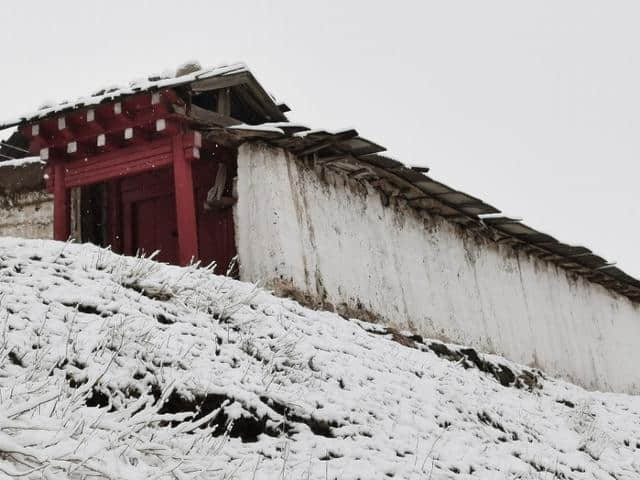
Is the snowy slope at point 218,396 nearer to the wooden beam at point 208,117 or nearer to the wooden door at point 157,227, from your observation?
the wooden beam at point 208,117

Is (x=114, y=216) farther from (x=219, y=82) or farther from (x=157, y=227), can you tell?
(x=219, y=82)

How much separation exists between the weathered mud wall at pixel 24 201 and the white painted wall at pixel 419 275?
20.8 feet

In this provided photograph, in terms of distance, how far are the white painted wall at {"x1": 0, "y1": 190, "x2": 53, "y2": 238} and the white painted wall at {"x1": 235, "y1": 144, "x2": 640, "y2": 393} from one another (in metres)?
6.29

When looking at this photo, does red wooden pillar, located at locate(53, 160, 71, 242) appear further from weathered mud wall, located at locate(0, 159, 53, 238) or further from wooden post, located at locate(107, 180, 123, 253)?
weathered mud wall, located at locate(0, 159, 53, 238)

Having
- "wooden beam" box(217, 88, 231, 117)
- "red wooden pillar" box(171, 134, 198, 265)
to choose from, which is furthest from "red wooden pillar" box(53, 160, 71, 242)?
"wooden beam" box(217, 88, 231, 117)

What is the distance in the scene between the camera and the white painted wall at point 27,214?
15.5 metres

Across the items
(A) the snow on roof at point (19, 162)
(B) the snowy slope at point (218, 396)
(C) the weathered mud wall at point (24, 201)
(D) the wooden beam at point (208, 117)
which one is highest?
(A) the snow on roof at point (19, 162)

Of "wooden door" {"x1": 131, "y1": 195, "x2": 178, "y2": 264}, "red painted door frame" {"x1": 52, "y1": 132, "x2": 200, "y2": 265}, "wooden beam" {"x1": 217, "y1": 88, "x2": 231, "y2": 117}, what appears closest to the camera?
"red painted door frame" {"x1": 52, "y1": 132, "x2": 200, "y2": 265}

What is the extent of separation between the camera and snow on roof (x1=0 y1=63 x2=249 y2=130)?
34.1ft

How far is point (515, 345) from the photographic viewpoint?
14.5 meters

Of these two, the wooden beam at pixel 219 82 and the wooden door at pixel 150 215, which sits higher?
the wooden beam at pixel 219 82

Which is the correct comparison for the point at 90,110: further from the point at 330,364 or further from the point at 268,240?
the point at 330,364

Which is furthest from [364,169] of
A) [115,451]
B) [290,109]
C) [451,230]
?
[115,451]

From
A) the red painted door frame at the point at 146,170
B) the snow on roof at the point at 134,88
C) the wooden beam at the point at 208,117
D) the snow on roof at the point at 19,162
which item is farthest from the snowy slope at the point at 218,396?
the snow on roof at the point at 19,162
